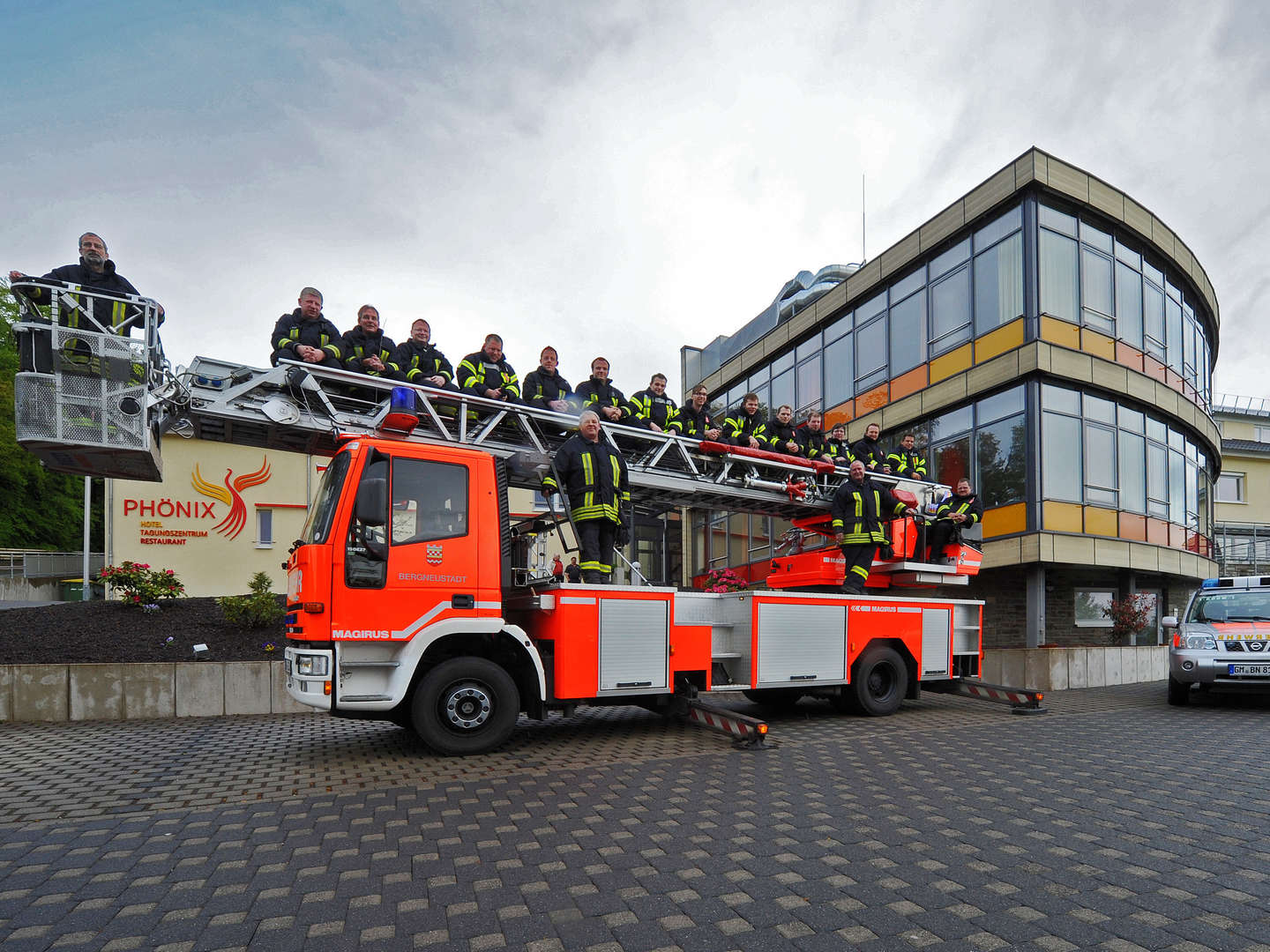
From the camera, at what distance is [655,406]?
893cm

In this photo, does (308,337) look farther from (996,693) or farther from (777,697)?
(996,693)

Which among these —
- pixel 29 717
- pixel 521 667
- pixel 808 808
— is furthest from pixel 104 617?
pixel 808 808

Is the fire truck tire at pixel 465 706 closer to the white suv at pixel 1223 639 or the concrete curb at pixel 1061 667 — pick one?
the concrete curb at pixel 1061 667

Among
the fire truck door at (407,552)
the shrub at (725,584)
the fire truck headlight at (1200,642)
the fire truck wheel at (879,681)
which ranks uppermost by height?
the fire truck door at (407,552)

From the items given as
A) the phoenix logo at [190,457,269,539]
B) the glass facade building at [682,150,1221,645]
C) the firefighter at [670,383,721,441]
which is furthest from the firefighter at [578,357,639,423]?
the phoenix logo at [190,457,269,539]

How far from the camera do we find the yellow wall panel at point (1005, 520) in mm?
14375

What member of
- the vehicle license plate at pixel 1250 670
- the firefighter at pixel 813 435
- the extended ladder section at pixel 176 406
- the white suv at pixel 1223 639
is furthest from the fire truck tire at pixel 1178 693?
the extended ladder section at pixel 176 406

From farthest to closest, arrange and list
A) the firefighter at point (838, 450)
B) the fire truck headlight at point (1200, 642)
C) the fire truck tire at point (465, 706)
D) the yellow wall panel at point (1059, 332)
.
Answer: the yellow wall panel at point (1059, 332) < the firefighter at point (838, 450) < the fire truck headlight at point (1200, 642) < the fire truck tire at point (465, 706)

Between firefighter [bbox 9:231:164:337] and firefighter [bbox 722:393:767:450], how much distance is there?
581cm

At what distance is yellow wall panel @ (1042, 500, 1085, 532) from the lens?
46.3ft

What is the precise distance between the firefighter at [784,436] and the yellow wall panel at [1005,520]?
677cm

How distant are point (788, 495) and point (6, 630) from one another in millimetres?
10579

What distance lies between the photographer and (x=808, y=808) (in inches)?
187

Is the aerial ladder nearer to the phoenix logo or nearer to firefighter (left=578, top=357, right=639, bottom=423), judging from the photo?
firefighter (left=578, top=357, right=639, bottom=423)
